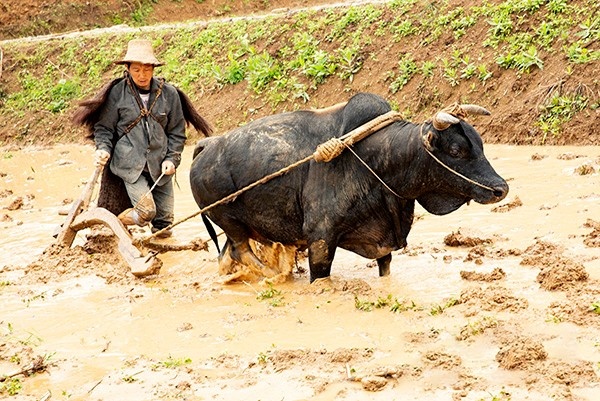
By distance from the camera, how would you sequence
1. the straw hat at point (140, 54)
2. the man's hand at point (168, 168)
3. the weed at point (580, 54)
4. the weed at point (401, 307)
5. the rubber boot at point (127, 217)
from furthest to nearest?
the weed at point (580, 54) → the man's hand at point (168, 168) → the rubber boot at point (127, 217) → the straw hat at point (140, 54) → the weed at point (401, 307)

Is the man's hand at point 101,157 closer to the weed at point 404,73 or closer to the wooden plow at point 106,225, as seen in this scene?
the wooden plow at point 106,225

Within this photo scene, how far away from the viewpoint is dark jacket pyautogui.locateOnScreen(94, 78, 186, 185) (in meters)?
8.12

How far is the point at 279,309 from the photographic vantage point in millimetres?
6148

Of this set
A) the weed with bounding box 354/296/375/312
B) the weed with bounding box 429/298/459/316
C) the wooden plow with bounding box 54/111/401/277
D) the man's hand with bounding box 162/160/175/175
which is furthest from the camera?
the man's hand with bounding box 162/160/175/175

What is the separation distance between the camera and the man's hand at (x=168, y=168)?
26.7ft

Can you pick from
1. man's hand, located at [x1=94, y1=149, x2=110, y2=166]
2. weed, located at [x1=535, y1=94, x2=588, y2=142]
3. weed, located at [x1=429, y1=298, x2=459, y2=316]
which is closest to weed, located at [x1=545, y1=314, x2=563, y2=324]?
weed, located at [x1=429, y1=298, x2=459, y2=316]

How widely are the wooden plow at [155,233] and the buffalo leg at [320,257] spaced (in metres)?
0.59

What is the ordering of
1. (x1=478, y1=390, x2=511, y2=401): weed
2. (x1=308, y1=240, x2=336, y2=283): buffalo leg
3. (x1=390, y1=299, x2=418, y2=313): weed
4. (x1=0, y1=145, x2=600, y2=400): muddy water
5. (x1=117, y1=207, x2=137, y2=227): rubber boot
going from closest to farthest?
(x1=478, y1=390, x2=511, y2=401): weed, (x1=0, y1=145, x2=600, y2=400): muddy water, (x1=390, y1=299, x2=418, y2=313): weed, (x1=308, y1=240, x2=336, y2=283): buffalo leg, (x1=117, y1=207, x2=137, y2=227): rubber boot

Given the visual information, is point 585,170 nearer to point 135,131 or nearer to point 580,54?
point 580,54

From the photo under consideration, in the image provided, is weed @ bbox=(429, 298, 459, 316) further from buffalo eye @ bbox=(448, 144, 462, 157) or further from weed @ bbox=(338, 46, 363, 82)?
weed @ bbox=(338, 46, 363, 82)

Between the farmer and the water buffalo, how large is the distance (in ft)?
4.36

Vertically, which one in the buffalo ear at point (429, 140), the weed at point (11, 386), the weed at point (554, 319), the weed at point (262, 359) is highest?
the buffalo ear at point (429, 140)

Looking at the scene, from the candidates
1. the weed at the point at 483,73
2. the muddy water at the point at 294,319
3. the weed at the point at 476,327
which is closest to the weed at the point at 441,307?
the muddy water at the point at 294,319

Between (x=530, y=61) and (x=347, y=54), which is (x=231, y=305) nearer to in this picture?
(x=530, y=61)
